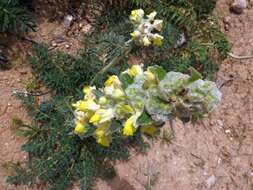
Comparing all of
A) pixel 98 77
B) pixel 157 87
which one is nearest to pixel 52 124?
pixel 98 77

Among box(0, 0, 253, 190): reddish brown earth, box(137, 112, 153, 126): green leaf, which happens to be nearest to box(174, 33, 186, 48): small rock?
box(0, 0, 253, 190): reddish brown earth

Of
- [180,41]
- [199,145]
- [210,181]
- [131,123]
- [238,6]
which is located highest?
[131,123]

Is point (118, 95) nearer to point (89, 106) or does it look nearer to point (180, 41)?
point (89, 106)

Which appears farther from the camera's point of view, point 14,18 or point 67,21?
point 67,21

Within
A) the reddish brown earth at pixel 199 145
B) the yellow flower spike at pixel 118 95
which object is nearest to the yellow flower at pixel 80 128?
the yellow flower spike at pixel 118 95

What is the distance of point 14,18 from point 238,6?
1.92 meters

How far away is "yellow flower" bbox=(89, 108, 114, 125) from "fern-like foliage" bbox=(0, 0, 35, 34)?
1447mm

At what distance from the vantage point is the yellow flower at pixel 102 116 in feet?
6.61

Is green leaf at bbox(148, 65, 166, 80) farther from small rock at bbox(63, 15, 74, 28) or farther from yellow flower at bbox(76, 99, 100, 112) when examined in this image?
small rock at bbox(63, 15, 74, 28)

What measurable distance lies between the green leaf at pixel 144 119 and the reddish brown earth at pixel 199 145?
4.73 feet

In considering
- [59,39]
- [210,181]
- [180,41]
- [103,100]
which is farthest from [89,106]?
[180,41]

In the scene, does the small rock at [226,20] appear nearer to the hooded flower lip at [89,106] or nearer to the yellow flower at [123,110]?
the hooded flower lip at [89,106]

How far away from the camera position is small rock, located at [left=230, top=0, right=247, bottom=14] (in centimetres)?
406

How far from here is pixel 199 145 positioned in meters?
3.59
